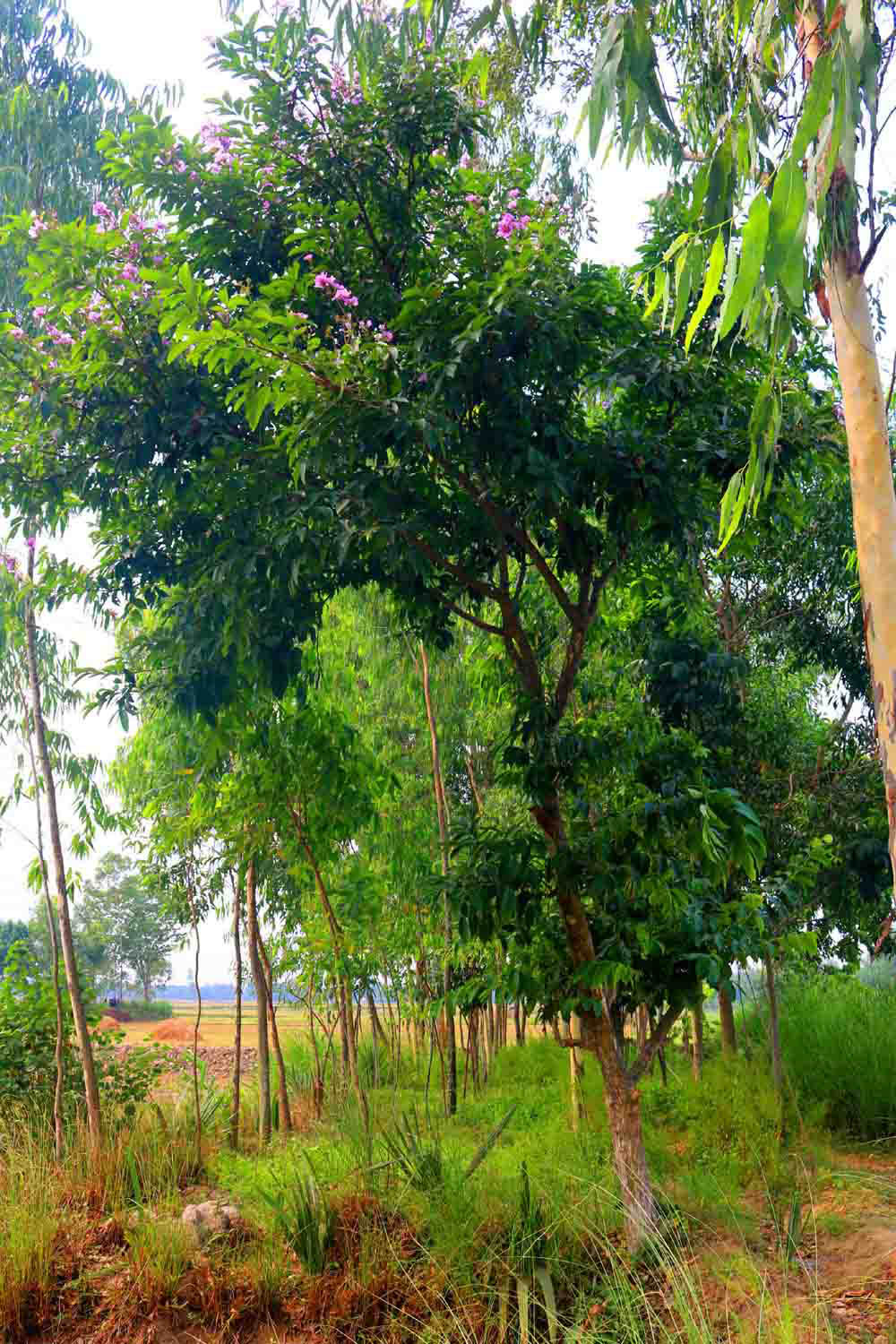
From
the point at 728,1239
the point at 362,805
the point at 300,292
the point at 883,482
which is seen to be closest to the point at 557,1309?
the point at 728,1239

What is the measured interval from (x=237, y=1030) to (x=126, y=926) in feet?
22.2

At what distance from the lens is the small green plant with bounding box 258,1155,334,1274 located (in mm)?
3945

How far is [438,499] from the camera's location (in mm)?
4332

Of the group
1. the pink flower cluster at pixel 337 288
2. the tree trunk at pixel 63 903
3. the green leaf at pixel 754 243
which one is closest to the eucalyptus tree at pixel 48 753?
the tree trunk at pixel 63 903

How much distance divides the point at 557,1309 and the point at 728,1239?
989 mm

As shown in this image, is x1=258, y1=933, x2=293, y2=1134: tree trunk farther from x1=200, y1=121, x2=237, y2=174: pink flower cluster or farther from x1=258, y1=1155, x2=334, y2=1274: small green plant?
x1=200, y1=121, x2=237, y2=174: pink flower cluster

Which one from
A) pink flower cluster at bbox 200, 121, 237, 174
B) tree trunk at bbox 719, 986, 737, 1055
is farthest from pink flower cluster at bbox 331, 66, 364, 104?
tree trunk at bbox 719, 986, 737, 1055

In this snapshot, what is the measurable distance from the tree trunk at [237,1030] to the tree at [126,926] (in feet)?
14.2

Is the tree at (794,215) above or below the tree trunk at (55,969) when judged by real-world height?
above

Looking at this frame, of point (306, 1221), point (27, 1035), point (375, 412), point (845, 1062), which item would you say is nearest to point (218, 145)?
point (375, 412)

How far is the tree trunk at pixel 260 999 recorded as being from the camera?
656cm

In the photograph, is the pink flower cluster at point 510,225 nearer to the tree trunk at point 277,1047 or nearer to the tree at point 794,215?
the tree at point 794,215

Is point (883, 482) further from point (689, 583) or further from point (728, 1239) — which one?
point (728, 1239)

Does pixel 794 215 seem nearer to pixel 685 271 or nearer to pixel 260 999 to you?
pixel 685 271
